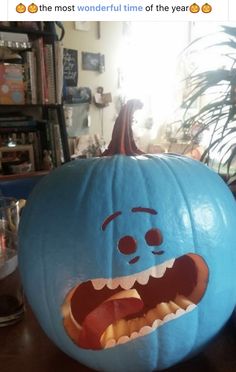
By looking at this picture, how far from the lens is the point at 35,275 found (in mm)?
376

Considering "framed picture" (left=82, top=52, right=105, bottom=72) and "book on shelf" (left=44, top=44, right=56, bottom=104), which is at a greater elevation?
"framed picture" (left=82, top=52, right=105, bottom=72)

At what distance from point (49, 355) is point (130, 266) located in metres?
0.17

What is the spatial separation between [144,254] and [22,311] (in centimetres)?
24

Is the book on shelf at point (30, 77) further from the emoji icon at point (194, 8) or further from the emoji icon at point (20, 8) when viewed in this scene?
the emoji icon at point (194, 8)

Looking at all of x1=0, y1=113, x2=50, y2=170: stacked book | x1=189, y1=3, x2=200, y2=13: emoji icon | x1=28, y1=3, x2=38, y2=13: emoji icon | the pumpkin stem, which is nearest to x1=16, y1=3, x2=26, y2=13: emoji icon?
x1=28, y1=3, x2=38, y2=13: emoji icon

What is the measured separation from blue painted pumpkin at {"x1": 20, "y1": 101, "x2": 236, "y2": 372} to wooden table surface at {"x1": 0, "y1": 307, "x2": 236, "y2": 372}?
26 mm

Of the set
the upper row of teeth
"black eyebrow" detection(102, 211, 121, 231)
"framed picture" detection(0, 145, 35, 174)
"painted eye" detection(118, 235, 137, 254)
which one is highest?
"black eyebrow" detection(102, 211, 121, 231)

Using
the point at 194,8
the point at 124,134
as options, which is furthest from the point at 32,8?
the point at 124,134

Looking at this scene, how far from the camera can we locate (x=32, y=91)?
197cm

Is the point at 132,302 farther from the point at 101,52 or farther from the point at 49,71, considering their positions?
the point at 101,52

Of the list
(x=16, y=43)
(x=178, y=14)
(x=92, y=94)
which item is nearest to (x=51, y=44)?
(x=16, y=43)

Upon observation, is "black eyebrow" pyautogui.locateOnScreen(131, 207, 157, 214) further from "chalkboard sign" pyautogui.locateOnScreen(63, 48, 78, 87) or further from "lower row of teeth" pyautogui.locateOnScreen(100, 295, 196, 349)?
"chalkboard sign" pyautogui.locateOnScreen(63, 48, 78, 87)

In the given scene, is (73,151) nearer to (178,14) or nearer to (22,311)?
(178,14)

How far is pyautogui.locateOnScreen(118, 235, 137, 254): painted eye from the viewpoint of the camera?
35 centimetres
